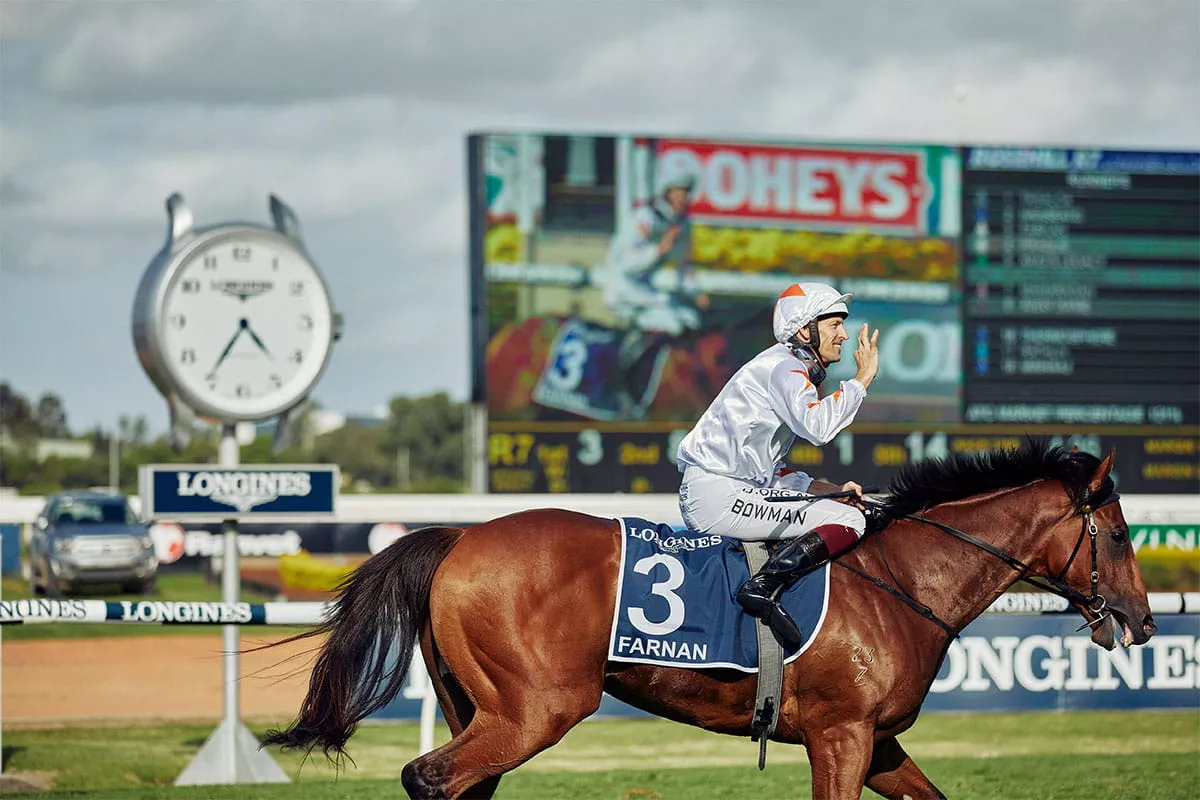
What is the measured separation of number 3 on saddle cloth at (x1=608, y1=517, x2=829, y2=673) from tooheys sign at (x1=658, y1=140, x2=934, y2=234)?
1257 cm

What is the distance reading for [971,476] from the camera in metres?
5.09

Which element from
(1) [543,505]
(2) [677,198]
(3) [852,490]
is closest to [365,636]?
(3) [852,490]

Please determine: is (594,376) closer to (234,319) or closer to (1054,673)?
(1054,673)

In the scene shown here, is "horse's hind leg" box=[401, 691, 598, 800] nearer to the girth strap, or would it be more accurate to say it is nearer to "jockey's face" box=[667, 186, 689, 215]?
the girth strap

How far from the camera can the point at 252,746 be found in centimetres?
743

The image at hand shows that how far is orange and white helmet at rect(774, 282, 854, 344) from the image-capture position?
15.6 feet

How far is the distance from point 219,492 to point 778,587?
12.4 ft

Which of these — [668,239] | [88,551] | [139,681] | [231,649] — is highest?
[668,239]

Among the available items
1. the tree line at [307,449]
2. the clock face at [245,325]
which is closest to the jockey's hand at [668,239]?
the clock face at [245,325]

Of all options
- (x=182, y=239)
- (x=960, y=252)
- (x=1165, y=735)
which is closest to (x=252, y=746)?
(x=182, y=239)

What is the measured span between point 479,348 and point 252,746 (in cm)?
900

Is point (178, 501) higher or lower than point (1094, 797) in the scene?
higher

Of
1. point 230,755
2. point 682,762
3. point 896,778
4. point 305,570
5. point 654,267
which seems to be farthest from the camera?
point 305,570

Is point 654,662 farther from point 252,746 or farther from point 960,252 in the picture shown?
point 960,252
